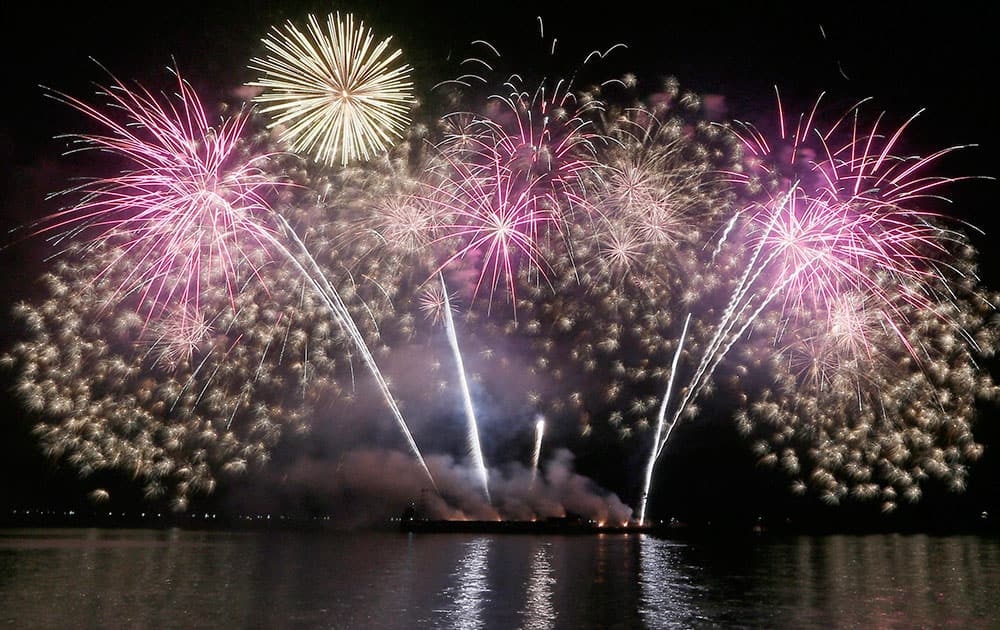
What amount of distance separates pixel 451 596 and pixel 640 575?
8.71 meters

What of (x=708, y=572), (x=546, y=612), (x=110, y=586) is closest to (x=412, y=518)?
(x=708, y=572)

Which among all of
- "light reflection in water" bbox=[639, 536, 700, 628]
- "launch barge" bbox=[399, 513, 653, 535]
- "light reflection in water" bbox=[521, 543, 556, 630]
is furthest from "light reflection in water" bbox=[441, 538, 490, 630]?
"launch barge" bbox=[399, 513, 653, 535]

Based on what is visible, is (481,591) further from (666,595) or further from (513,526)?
(513,526)

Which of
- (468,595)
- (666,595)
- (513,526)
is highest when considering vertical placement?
(513,526)

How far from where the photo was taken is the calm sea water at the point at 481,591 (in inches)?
627

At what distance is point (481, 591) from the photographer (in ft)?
67.8

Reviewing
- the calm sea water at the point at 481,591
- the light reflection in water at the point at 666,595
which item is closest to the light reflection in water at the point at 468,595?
the calm sea water at the point at 481,591

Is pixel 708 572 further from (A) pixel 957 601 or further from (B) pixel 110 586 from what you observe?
(B) pixel 110 586

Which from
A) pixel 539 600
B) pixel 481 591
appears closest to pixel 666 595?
pixel 539 600

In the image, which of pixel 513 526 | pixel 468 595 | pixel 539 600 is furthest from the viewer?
pixel 513 526

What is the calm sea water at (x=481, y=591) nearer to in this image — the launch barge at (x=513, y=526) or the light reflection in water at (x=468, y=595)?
the light reflection in water at (x=468, y=595)

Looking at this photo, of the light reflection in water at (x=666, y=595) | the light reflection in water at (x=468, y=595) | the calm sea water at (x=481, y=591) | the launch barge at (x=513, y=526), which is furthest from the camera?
the launch barge at (x=513, y=526)

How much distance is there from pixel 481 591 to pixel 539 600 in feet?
7.25

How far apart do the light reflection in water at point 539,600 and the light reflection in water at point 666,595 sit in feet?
5.97
